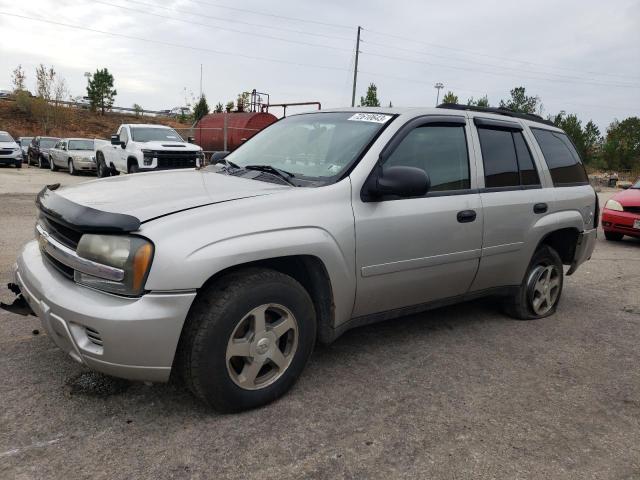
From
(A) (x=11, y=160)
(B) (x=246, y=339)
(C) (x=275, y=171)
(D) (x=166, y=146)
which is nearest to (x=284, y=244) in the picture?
(B) (x=246, y=339)

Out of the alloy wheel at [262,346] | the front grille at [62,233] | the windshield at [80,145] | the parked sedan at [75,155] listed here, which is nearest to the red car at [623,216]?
the alloy wheel at [262,346]

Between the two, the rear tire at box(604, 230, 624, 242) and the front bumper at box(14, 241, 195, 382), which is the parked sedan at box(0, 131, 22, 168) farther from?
the front bumper at box(14, 241, 195, 382)

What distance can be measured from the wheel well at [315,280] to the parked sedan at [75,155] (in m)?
18.6

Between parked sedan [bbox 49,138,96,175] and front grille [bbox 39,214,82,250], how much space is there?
18.1 metres

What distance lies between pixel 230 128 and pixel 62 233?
1966cm

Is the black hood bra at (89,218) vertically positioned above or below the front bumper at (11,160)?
above

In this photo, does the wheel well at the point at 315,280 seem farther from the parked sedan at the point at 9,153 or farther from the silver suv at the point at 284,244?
the parked sedan at the point at 9,153

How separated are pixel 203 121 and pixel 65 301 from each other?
22665mm

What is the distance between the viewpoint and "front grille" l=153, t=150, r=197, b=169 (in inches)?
560

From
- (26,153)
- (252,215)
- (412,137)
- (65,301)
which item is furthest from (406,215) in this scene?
(26,153)

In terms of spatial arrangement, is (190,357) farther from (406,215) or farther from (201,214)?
(406,215)

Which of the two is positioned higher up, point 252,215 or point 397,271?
point 252,215

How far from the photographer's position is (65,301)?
2.44 metres

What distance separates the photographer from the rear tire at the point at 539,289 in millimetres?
4395
